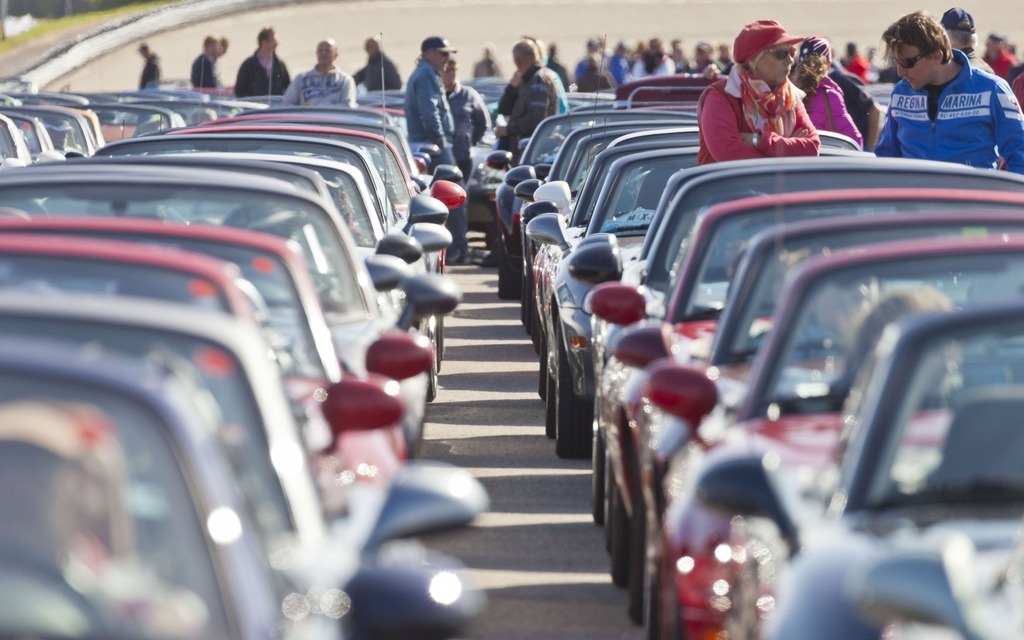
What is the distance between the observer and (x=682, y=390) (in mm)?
5320

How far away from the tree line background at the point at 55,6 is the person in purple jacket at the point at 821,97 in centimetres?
8638

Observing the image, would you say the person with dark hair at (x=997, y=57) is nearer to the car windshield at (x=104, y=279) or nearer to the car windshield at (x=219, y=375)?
the car windshield at (x=104, y=279)

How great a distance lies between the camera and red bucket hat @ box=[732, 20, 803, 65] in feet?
31.1

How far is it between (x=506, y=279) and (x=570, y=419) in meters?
7.43

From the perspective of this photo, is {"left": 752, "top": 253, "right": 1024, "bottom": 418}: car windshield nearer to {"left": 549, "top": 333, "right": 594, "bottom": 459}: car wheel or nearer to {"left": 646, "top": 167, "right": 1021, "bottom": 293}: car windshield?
{"left": 646, "top": 167, "right": 1021, "bottom": 293}: car windshield

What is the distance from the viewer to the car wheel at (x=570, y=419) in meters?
9.55

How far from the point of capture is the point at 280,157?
10.2 metres

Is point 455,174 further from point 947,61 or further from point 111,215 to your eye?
point 111,215

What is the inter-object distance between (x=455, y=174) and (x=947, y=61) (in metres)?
5.90

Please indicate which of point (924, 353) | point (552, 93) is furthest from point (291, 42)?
point (924, 353)

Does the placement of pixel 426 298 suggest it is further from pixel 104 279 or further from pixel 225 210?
pixel 104 279

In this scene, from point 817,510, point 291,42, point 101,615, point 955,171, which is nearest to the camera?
point 101,615

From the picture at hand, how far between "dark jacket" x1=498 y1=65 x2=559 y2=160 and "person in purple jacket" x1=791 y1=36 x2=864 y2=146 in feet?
20.8

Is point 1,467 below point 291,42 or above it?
above
